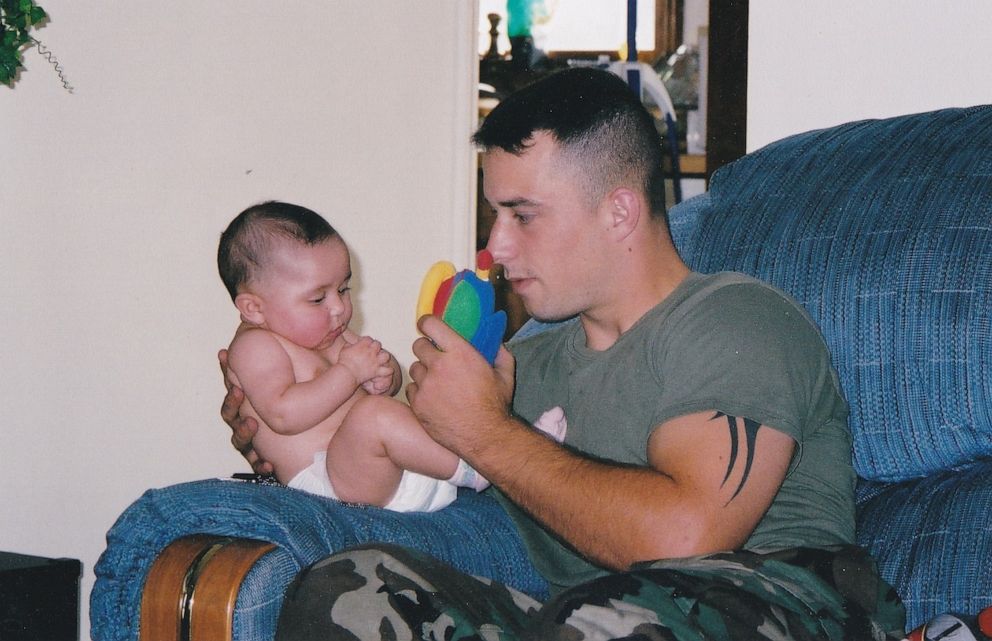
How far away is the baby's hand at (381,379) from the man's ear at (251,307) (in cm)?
21

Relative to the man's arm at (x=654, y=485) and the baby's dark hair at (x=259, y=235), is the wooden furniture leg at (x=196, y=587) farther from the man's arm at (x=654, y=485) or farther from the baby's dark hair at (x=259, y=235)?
the baby's dark hair at (x=259, y=235)

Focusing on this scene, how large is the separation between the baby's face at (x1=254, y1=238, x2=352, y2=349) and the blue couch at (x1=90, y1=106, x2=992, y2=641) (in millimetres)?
358

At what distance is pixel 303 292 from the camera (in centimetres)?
171

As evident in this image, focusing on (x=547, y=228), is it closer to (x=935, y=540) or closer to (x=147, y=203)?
(x=935, y=540)

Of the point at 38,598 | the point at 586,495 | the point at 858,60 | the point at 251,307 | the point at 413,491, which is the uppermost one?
the point at 858,60

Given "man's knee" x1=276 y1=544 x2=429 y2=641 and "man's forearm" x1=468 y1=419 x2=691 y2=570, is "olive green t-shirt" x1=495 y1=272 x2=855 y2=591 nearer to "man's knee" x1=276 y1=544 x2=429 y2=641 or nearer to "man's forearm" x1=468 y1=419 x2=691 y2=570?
"man's forearm" x1=468 y1=419 x2=691 y2=570

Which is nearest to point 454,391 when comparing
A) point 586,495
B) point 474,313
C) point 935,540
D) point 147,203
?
point 474,313

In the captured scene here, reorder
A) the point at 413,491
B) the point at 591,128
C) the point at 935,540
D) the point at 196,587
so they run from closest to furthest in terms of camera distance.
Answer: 1. the point at 196,587
2. the point at 935,540
3. the point at 591,128
4. the point at 413,491

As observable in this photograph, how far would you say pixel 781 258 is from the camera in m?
1.55

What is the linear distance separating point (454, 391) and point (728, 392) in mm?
335

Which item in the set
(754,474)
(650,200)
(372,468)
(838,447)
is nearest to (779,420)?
(754,474)

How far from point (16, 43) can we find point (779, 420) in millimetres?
1741

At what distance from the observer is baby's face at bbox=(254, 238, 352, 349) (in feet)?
5.62

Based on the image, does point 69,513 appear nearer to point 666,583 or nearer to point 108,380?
point 108,380
